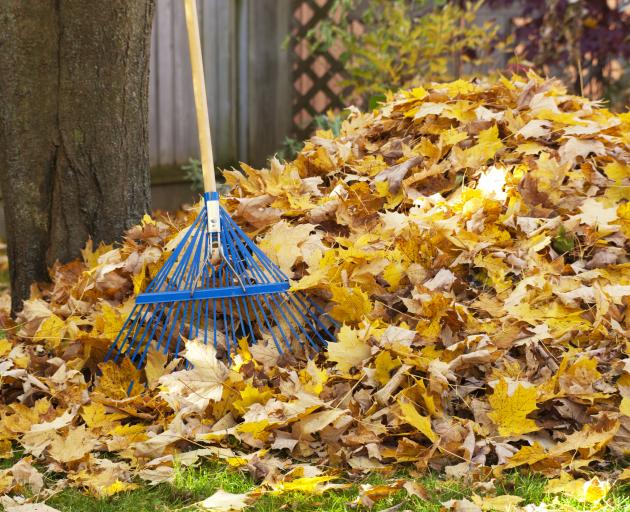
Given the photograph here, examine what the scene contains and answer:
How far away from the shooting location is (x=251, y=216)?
300 centimetres

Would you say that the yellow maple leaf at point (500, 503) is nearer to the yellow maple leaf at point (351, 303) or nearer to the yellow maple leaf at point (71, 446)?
the yellow maple leaf at point (351, 303)

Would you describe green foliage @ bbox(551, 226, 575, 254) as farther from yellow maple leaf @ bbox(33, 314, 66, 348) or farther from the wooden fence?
the wooden fence

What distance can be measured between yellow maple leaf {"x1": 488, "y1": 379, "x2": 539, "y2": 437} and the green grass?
12 cm

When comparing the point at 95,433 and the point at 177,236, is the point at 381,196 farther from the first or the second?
the point at 95,433

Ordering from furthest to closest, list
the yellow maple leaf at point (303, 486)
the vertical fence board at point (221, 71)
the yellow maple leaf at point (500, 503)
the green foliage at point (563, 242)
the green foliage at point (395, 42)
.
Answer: the green foliage at point (395, 42) → the vertical fence board at point (221, 71) → the green foliage at point (563, 242) → the yellow maple leaf at point (303, 486) → the yellow maple leaf at point (500, 503)

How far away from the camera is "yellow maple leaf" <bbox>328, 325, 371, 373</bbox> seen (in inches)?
93.4

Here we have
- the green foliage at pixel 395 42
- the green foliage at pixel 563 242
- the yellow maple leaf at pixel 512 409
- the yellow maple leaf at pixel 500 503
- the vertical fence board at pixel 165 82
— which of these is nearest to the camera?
the yellow maple leaf at pixel 500 503

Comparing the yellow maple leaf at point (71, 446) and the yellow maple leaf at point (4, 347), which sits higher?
the yellow maple leaf at point (4, 347)

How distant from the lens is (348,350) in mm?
2381

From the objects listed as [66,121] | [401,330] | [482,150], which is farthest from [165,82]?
[401,330]

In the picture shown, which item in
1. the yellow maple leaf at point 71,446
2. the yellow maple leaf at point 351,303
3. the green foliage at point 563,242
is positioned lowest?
the yellow maple leaf at point 71,446

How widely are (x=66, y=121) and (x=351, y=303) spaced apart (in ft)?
4.74

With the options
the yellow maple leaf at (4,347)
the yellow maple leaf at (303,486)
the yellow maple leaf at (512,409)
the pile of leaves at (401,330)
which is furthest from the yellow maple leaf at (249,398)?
the yellow maple leaf at (4,347)

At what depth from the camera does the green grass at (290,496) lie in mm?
1909
